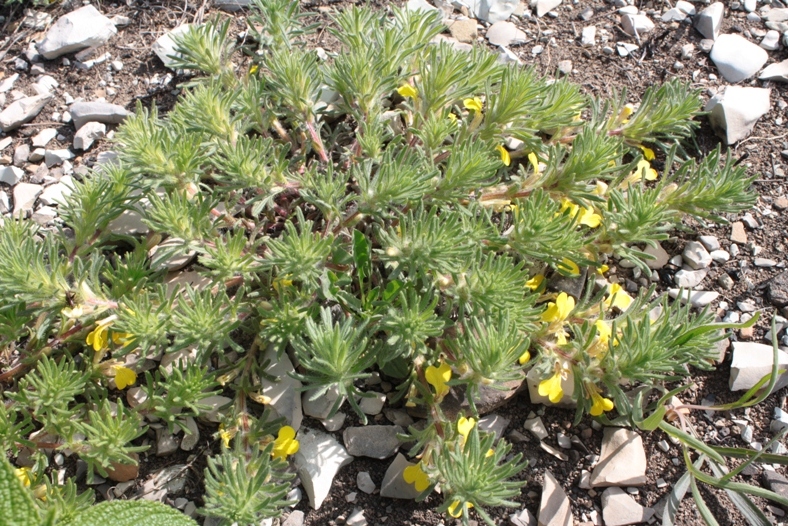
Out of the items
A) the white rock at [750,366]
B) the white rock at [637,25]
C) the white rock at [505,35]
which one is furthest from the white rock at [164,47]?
the white rock at [750,366]

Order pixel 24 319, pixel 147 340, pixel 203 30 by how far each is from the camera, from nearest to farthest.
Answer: pixel 147 340, pixel 24 319, pixel 203 30

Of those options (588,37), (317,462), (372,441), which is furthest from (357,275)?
(588,37)

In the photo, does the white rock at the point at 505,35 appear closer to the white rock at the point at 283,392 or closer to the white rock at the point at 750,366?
the white rock at the point at 750,366

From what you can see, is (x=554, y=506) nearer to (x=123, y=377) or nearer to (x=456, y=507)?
(x=456, y=507)

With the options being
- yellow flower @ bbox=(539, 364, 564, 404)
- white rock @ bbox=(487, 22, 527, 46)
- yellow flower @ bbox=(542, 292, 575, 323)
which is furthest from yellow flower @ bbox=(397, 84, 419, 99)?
yellow flower @ bbox=(539, 364, 564, 404)

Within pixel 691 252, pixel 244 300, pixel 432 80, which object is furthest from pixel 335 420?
pixel 691 252

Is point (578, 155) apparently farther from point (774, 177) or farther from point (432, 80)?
point (774, 177)
